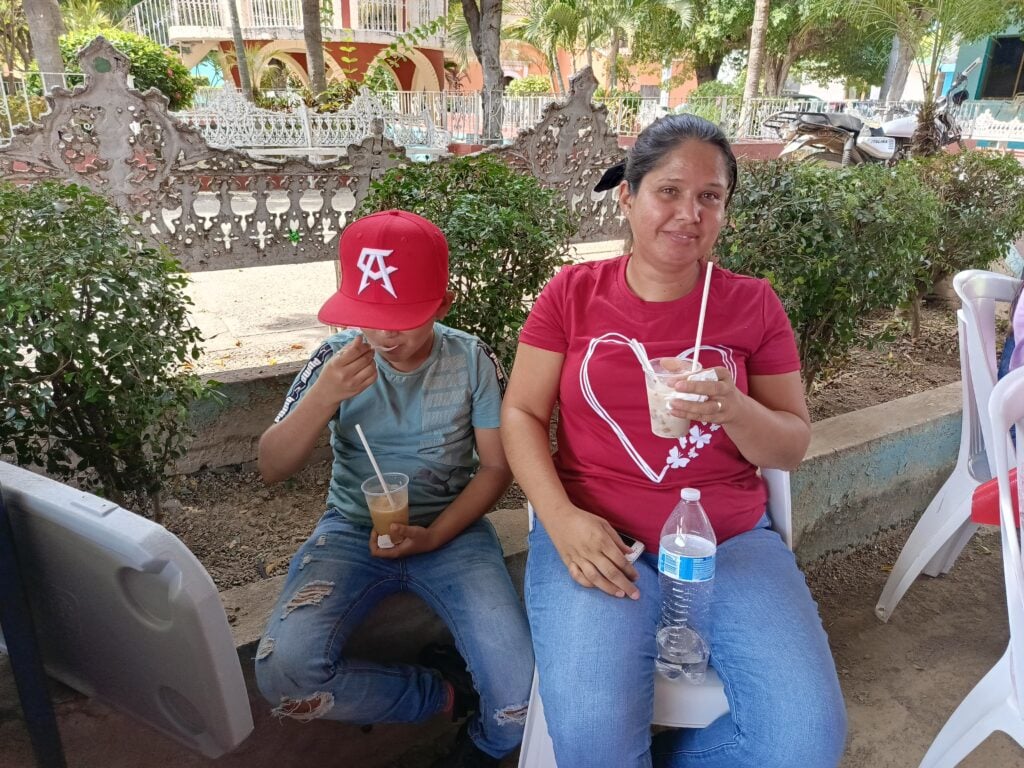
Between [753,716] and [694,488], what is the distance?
507 mm

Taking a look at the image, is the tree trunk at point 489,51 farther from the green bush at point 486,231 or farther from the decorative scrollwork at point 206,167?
the green bush at point 486,231

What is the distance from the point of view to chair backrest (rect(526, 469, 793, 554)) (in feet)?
6.08

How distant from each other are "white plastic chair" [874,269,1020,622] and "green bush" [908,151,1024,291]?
186cm

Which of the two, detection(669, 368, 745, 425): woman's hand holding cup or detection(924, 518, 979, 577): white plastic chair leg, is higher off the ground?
detection(669, 368, 745, 425): woman's hand holding cup

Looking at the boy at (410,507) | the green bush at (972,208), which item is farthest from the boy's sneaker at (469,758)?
the green bush at (972,208)

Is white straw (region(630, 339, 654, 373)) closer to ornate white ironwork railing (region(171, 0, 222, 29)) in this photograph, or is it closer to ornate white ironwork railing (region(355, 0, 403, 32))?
ornate white ironwork railing (region(355, 0, 403, 32))

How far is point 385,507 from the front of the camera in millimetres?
1758

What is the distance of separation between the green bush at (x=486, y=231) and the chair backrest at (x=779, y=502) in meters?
0.98

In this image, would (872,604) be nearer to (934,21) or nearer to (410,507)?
(410,507)

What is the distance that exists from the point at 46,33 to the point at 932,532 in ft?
37.2

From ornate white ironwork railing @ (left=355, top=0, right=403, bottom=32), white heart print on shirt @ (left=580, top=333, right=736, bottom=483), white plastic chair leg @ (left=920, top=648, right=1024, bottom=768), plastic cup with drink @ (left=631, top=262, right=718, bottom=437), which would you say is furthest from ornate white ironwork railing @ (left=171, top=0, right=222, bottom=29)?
white plastic chair leg @ (left=920, top=648, right=1024, bottom=768)

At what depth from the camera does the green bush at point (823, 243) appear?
2.85 metres

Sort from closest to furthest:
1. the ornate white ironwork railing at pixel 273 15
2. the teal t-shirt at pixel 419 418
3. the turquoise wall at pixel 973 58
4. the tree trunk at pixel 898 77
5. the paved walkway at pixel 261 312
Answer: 1. the teal t-shirt at pixel 419 418
2. the paved walkway at pixel 261 312
3. the ornate white ironwork railing at pixel 273 15
4. the turquoise wall at pixel 973 58
5. the tree trunk at pixel 898 77

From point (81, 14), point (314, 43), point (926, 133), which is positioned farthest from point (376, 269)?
point (81, 14)
